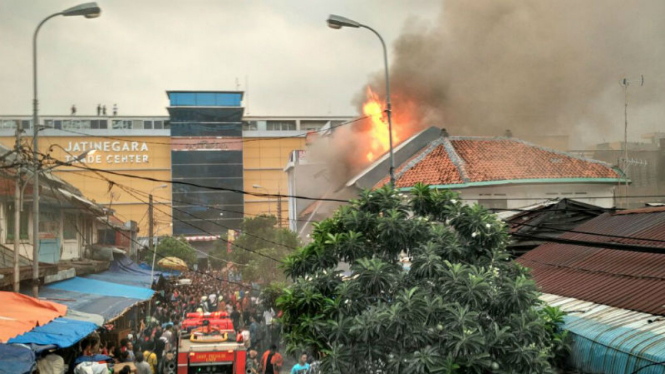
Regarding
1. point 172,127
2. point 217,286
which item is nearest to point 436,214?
point 217,286

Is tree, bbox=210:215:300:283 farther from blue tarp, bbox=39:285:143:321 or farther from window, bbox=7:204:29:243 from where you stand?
blue tarp, bbox=39:285:143:321

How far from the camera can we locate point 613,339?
9984 millimetres

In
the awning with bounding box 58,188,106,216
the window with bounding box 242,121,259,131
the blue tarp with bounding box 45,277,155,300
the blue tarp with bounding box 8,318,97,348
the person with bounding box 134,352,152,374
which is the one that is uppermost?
the window with bounding box 242,121,259,131

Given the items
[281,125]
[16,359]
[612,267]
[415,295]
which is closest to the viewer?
[415,295]

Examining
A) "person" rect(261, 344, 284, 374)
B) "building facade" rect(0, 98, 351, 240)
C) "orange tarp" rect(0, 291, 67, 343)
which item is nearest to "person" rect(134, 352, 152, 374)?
"orange tarp" rect(0, 291, 67, 343)

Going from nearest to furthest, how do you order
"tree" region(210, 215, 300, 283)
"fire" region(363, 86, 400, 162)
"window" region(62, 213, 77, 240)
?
"window" region(62, 213, 77, 240), "fire" region(363, 86, 400, 162), "tree" region(210, 215, 300, 283)

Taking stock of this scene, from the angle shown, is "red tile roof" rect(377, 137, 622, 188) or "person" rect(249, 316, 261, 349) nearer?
"person" rect(249, 316, 261, 349)

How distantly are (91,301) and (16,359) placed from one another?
34.6ft

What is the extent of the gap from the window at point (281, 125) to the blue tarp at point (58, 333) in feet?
265

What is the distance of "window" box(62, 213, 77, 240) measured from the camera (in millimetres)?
31263

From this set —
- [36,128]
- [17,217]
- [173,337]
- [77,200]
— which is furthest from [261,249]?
[36,128]

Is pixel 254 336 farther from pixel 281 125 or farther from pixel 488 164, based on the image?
pixel 281 125

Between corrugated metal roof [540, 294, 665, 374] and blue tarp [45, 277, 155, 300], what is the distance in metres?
16.5

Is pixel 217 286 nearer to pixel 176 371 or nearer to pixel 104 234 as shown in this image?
pixel 104 234
